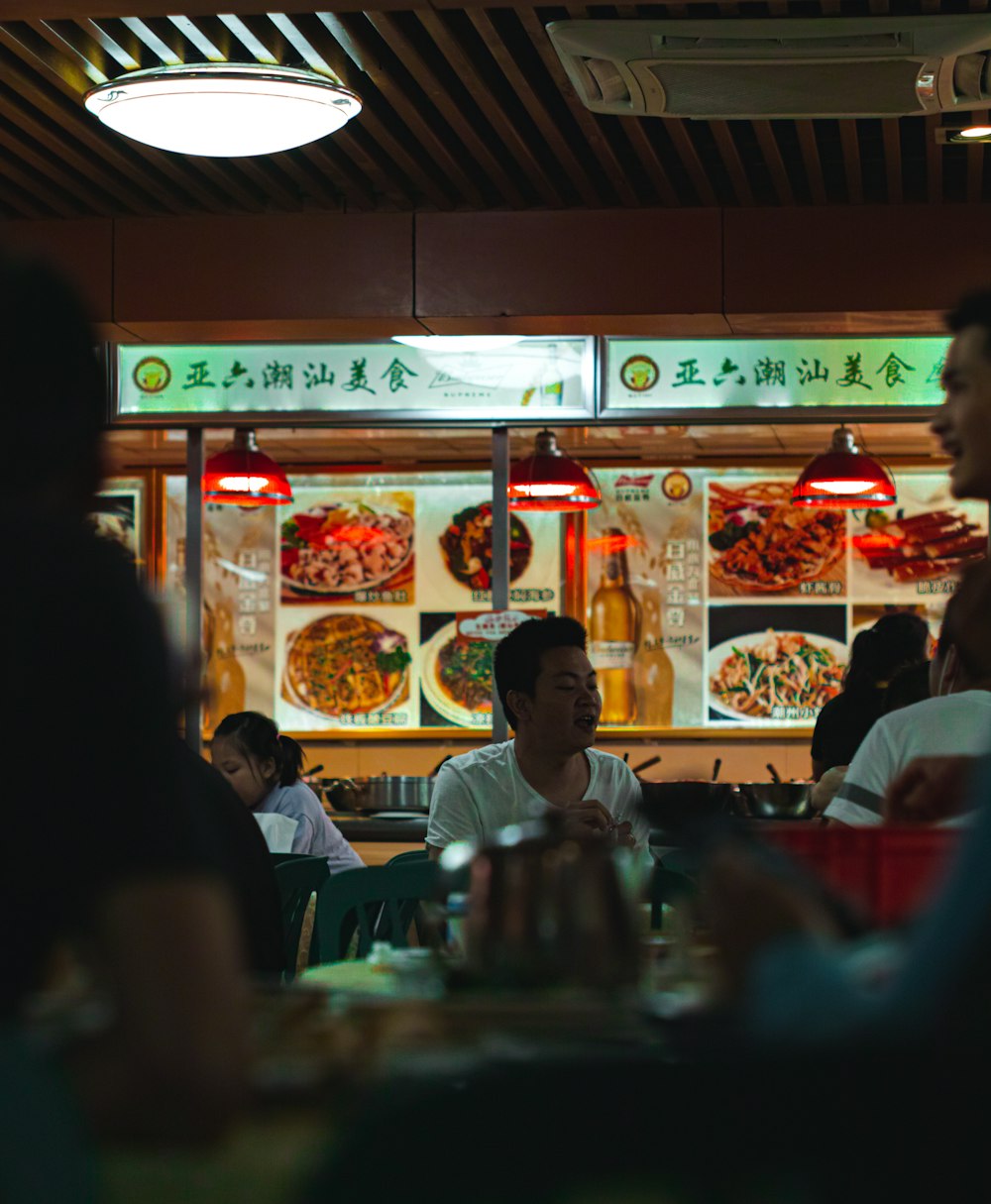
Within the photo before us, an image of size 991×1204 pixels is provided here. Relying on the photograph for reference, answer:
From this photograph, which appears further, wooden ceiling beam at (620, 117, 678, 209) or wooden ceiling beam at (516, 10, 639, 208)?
wooden ceiling beam at (620, 117, 678, 209)

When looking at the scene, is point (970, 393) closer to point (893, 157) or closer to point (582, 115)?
point (582, 115)

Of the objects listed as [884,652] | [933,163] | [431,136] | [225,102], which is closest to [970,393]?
[884,652]

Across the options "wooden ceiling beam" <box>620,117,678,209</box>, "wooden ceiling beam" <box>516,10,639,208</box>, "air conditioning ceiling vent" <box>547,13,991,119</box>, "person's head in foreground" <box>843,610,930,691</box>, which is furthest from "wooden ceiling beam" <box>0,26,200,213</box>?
"person's head in foreground" <box>843,610,930,691</box>

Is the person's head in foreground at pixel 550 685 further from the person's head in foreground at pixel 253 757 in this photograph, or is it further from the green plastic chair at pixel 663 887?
the person's head in foreground at pixel 253 757

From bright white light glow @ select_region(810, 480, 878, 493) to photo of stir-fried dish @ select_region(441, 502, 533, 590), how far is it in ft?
9.92

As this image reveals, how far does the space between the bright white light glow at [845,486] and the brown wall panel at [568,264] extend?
3.78 ft

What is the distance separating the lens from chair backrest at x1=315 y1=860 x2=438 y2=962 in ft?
12.1

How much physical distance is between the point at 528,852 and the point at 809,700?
8.29m

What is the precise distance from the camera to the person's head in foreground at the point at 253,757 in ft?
17.1

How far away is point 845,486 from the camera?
6996 millimetres

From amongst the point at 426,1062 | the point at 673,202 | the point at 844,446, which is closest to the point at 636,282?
the point at 673,202

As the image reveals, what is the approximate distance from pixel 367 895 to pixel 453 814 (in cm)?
36

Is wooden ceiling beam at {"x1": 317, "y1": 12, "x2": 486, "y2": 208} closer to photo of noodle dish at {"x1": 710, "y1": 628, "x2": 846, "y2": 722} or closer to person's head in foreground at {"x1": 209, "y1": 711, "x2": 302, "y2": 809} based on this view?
person's head in foreground at {"x1": 209, "y1": 711, "x2": 302, "y2": 809}

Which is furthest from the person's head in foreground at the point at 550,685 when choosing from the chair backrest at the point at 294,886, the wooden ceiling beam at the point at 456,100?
the wooden ceiling beam at the point at 456,100
